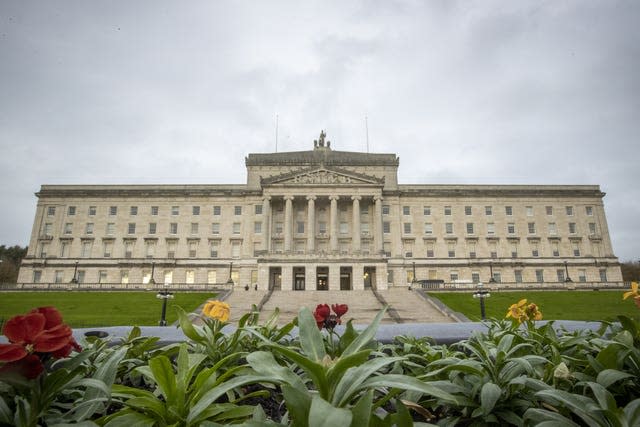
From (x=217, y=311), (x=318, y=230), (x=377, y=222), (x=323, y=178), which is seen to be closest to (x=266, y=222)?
(x=318, y=230)

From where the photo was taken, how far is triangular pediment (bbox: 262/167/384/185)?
54125 millimetres

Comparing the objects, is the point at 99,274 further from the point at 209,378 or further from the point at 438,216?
the point at 209,378

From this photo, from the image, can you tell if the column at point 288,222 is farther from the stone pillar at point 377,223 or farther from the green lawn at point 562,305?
the green lawn at point 562,305

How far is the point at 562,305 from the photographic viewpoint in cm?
3053

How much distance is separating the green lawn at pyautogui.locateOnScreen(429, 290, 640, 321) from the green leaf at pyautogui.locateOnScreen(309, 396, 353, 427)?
25.0m

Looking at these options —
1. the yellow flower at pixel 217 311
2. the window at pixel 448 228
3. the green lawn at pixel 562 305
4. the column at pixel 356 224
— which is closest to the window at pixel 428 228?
the window at pixel 448 228

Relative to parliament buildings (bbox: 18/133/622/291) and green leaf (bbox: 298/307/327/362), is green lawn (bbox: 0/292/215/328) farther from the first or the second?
green leaf (bbox: 298/307/327/362)

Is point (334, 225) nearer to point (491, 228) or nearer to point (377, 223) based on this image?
point (377, 223)

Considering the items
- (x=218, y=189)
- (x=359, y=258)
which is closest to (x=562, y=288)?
(x=359, y=258)

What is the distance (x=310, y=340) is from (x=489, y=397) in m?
1.24

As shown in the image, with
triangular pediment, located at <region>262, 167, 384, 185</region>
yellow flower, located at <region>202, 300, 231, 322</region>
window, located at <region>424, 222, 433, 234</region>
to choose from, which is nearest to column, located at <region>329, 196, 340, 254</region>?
triangular pediment, located at <region>262, 167, 384, 185</region>

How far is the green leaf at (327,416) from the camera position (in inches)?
54.6

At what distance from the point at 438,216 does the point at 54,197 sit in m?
63.0

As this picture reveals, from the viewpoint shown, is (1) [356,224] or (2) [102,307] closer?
(2) [102,307]
